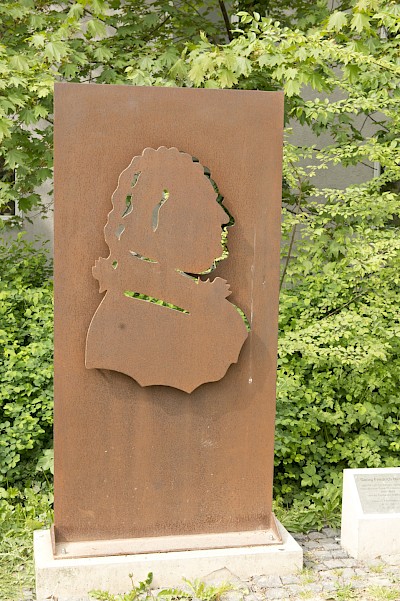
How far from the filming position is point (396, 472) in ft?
14.1

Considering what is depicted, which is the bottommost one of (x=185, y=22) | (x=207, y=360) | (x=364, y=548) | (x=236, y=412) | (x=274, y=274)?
(x=364, y=548)

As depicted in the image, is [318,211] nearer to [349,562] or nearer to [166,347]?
[166,347]

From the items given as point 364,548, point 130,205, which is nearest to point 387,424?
point 364,548

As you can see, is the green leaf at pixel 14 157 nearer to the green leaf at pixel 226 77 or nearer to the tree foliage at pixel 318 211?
the tree foliage at pixel 318 211

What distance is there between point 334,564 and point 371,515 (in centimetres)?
32

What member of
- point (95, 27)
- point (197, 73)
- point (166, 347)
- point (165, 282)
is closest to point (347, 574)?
point (166, 347)

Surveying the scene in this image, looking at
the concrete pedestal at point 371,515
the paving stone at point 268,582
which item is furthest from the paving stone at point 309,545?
the paving stone at point 268,582

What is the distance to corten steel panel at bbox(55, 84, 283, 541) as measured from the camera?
357 centimetres

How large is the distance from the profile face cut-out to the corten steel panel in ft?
0.19

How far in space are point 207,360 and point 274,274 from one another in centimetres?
53

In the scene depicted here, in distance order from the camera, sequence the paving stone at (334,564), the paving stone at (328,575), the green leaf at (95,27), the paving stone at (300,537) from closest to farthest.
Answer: the paving stone at (328,575) < the paving stone at (334,564) < the paving stone at (300,537) < the green leaf at (95,27)

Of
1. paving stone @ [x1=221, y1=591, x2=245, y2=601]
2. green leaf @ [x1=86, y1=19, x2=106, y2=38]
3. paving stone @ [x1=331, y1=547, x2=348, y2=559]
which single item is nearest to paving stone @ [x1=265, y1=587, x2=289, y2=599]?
paving stone @ [x1=221, y1=591, x2=245, y2=601]

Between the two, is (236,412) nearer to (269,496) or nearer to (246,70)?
(269,496)

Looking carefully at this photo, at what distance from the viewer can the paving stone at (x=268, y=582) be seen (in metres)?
3.70
